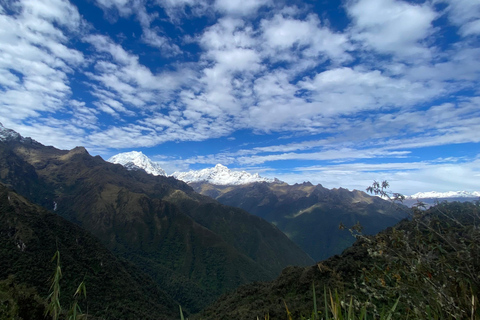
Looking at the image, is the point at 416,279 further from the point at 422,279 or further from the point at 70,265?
the point at 70,265

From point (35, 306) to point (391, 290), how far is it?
92.4 feet

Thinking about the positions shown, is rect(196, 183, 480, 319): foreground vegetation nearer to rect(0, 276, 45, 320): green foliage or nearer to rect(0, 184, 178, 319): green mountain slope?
rect(0, 276, 45, 320): green foliage

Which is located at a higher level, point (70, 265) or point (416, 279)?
point (416, 279)

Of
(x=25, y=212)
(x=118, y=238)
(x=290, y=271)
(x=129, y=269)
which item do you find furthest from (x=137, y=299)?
(x=118, y=238)

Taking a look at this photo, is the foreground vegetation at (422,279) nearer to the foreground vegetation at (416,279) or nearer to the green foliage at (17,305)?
the foreground vegetation at (416,279)

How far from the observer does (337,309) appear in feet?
11.1

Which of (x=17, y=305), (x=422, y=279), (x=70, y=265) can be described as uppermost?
(x=422, y=279)

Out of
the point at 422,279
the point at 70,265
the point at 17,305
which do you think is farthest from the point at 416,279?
the point at 70,265

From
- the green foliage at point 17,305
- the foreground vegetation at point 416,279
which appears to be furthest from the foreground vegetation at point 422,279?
the green foliage at point 17,305

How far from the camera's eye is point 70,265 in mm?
89938

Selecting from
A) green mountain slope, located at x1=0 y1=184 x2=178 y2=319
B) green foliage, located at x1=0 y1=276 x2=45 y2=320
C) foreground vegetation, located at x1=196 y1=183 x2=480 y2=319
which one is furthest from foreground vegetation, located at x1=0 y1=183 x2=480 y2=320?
green mountain slope, located at x1=0 y1=184 x2=178 y2=319

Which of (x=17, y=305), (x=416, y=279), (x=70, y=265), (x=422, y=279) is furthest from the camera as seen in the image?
(x=70, y=265)

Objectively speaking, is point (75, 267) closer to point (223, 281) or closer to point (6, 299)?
point (6, 299)

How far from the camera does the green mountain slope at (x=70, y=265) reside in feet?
246
